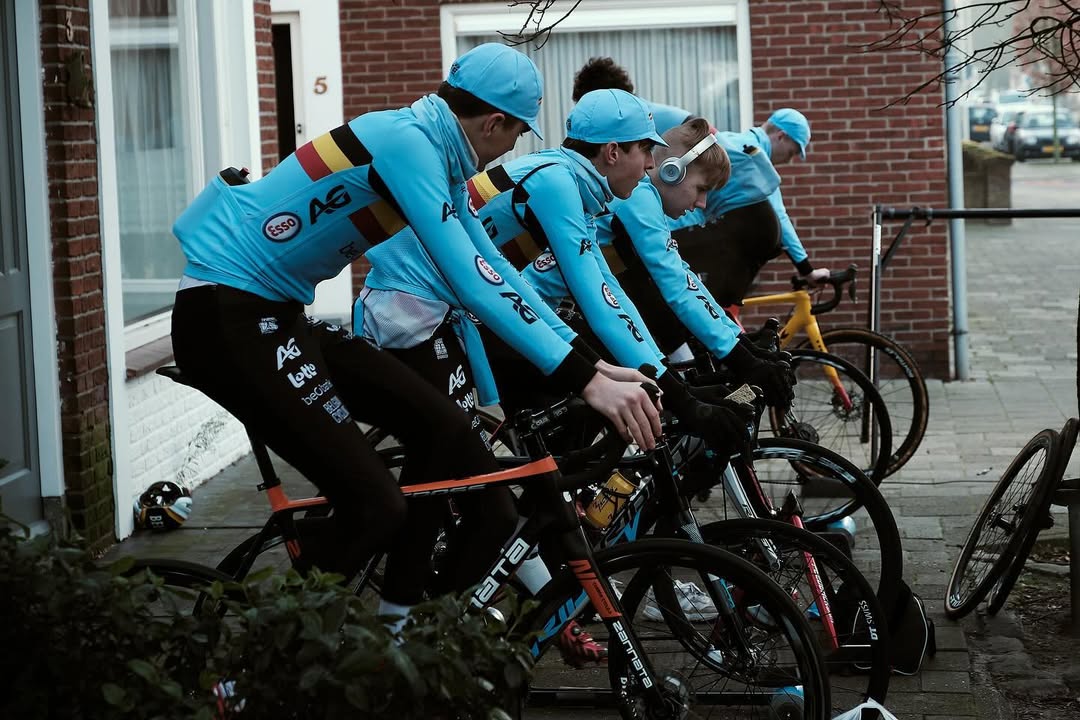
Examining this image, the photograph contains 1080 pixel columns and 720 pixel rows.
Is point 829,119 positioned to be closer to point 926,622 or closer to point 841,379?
point 841,379

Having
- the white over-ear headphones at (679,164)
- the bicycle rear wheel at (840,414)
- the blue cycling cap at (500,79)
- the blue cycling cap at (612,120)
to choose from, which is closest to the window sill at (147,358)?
the white over-ear headphones at (679,164)

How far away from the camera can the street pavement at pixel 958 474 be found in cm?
487

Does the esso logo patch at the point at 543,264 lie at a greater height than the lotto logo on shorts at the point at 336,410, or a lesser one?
greater

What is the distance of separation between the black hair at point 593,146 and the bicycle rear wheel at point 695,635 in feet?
5.08

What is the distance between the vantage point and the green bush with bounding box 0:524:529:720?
252 cm

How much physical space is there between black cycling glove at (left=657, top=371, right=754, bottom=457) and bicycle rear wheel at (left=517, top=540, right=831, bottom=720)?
15.6 inches

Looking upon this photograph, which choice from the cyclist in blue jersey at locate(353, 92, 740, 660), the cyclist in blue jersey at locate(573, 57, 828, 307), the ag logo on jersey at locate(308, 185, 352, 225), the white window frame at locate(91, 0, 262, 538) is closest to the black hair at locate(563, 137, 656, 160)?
the cyclist in blue jersey at locate(353, 92, 740, 660)

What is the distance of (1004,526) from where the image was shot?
5539 mm

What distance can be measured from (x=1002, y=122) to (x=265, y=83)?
45547 millimetres

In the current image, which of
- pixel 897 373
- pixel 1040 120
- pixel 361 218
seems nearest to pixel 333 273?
pixel 361 218

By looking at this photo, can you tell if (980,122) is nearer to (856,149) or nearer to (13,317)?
(856,149)

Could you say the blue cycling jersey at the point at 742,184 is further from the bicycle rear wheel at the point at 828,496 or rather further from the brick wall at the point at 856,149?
the brick wall at the point at 856,149

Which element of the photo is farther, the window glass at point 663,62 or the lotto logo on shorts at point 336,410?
the window glass at point 663,62

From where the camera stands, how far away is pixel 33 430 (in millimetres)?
6453
